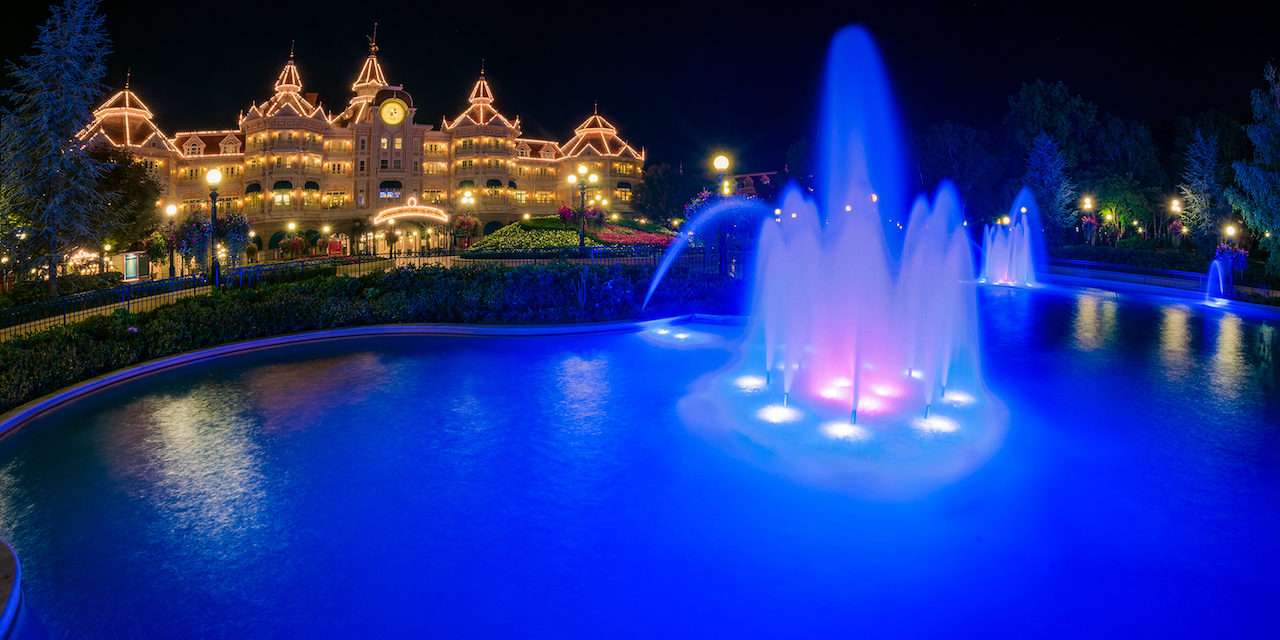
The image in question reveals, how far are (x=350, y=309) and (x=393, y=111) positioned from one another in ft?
173

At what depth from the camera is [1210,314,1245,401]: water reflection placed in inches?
561

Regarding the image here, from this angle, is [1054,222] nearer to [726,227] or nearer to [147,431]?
[726,227]

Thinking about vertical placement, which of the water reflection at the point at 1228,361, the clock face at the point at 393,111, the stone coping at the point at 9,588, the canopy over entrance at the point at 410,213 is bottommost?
the stone coping at the point at 9,588

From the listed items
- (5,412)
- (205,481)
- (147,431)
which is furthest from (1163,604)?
(5,412)

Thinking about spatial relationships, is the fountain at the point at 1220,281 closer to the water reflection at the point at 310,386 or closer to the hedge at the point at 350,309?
the hedge at the point at 350,309

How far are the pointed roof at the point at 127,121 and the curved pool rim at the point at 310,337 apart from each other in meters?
51.4

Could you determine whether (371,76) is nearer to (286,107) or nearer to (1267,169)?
(286,107)

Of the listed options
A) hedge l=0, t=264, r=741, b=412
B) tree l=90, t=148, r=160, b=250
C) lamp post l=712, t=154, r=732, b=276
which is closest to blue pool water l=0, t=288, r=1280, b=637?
hedge l=0, t=264, r=741, b=412

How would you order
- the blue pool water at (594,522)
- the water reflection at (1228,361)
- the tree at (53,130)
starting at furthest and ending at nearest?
1. the tree at (53,130)
2. the water reflection at (1228,361)
3. the blue pool water at (594,522)

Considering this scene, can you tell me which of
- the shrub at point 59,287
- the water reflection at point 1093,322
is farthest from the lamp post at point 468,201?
the water reflection at point 1093,322

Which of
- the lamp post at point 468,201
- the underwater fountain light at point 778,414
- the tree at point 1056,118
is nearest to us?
the underwater fountain light at point 778,414

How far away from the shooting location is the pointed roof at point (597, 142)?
7906 centimetres

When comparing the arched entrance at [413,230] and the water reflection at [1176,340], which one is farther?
the arched entrance at [413,230]

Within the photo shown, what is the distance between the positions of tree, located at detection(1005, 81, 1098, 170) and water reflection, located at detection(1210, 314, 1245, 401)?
127 ft
